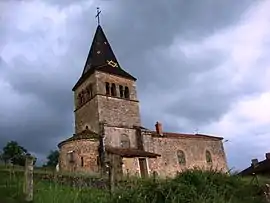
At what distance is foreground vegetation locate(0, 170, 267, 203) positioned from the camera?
29.5 feet

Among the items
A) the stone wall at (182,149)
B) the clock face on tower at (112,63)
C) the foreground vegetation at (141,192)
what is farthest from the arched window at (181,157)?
the foreground vegetation at (141,192)

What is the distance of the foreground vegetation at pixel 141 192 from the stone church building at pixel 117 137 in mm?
21481

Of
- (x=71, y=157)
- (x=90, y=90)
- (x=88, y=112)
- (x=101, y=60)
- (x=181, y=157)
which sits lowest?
(x=181, y=157)

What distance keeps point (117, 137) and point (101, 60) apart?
1126 centimetres

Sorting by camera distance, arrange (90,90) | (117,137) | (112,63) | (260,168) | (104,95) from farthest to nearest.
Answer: (112,63) → (90,90) → (104,95) → (260,168) → (117,137)

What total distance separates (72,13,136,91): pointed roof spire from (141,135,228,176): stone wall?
8.83 m

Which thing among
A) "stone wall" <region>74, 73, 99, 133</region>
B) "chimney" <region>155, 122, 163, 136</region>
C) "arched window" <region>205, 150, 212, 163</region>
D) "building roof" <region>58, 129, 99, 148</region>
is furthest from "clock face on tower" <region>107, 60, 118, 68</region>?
"arched window" <region>205, 150, 212, 163</region>

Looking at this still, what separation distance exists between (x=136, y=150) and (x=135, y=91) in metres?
8.56

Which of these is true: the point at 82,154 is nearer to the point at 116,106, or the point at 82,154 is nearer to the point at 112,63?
the point at 116,106

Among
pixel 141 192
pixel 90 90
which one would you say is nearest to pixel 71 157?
pixel 90 90

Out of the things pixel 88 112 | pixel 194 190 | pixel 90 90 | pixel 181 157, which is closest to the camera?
pixel 194 190

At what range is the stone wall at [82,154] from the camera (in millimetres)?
34688

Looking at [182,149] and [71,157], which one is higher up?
[182,149]

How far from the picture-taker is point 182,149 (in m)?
42.6
